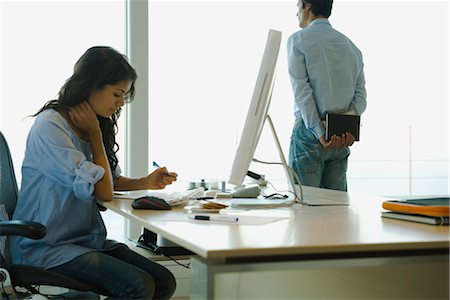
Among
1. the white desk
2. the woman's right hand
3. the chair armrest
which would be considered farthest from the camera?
the woman's right hand

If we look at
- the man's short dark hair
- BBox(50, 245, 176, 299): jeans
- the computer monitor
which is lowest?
BBox(50, 245, 176, 299): jeans

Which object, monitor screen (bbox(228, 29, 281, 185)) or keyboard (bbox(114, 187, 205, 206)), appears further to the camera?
keyboard (bbox(114, 187, 205, 206))

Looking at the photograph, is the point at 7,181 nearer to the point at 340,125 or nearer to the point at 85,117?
the point at 85,117

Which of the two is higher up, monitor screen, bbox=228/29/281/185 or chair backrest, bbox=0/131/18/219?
monitor screen, bbox=228/29/281/185

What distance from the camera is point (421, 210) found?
178 cm

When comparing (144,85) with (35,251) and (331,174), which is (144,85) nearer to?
(331,174)

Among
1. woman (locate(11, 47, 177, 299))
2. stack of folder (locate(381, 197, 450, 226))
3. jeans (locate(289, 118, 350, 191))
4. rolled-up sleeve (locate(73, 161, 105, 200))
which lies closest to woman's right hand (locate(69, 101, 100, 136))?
woman (locate(11, 47, 177, 299))

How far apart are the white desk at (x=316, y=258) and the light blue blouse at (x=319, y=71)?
157 cm

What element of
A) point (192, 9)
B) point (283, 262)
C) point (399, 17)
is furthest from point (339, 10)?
point (283, 262)

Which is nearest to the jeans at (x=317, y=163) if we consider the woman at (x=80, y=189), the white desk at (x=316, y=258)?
the woman at (x=80, y=189)

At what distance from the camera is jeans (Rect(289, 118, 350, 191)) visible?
10.5 ft

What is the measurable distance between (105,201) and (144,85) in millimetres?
1737

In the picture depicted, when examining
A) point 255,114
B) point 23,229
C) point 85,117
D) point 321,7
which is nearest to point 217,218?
point 255,114

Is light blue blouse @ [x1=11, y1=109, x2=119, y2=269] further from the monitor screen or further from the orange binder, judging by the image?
the orange binder
